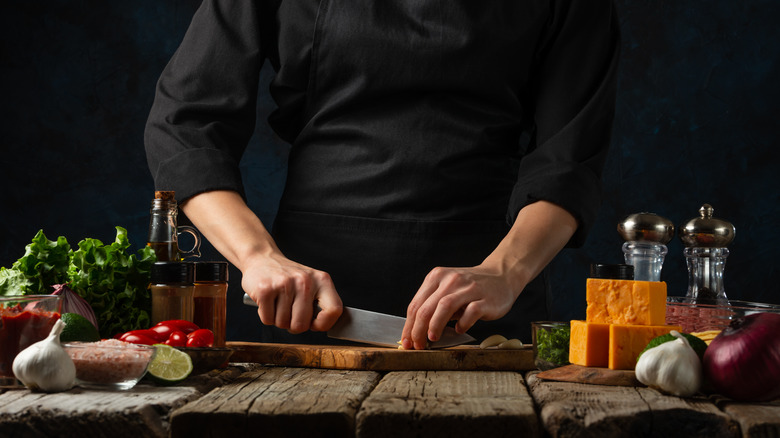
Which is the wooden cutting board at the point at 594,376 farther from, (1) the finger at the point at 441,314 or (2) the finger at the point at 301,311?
(2) the finger at the point at 301,311

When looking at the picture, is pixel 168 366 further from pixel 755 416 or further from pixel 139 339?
pixel 755 416

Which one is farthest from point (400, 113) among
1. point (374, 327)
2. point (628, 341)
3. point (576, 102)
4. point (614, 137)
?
point (614, 137)

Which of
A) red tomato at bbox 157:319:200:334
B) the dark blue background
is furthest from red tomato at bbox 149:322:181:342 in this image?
the dark blue background

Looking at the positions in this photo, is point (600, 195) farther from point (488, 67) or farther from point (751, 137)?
point (751, 137)

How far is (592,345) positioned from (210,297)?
586 millimetres

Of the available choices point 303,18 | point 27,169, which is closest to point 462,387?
point 303,18

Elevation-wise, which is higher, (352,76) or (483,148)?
(352,76)

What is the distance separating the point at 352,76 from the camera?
5.00 ft

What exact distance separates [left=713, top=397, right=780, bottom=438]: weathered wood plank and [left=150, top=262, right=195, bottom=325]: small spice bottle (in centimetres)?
74

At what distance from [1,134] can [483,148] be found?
90.6 inches

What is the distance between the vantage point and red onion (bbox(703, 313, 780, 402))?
88 centimetres

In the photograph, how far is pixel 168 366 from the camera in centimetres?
96

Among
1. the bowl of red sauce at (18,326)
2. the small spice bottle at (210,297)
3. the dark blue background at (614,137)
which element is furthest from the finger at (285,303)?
the dark blue background at (614,137)

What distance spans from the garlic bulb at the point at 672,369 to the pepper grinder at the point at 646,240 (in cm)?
73
